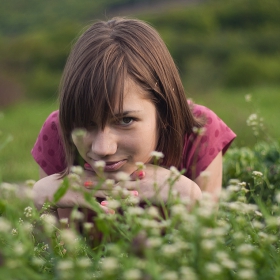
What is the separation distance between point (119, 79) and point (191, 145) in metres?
0.68

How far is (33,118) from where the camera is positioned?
9.63 metres

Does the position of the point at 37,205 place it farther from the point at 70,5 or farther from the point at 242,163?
the point at 70,5

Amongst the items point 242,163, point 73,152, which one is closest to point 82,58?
point 73,152

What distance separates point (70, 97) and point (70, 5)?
22.5 meters

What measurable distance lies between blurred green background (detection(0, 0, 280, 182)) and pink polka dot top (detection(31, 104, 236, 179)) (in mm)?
6462

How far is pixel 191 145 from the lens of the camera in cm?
255

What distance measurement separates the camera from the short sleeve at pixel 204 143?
2.51 metres

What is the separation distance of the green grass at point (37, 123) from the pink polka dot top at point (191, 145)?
142 millimetres

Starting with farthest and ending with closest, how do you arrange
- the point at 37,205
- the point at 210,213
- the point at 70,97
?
the point at 37,205 → the point at 70,97 → the point at 210,213

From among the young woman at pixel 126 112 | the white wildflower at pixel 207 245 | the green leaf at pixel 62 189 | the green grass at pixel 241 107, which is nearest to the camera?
the white wildflower at pixel 207 245

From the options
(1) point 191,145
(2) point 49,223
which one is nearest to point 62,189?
(2) point 49,223

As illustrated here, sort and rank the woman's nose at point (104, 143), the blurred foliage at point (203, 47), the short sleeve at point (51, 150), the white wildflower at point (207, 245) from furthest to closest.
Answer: the blurred foliage at point (203, 47), the short sleeve at point (51, 150), the woman's nose at point (104, 143), the white wildflower at point (207, 245)

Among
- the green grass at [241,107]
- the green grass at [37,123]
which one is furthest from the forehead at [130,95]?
the green grass at [241,107]

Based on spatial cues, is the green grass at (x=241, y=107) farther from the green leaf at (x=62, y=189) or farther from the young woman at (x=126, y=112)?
the green leaf at (x=62, y=189)
